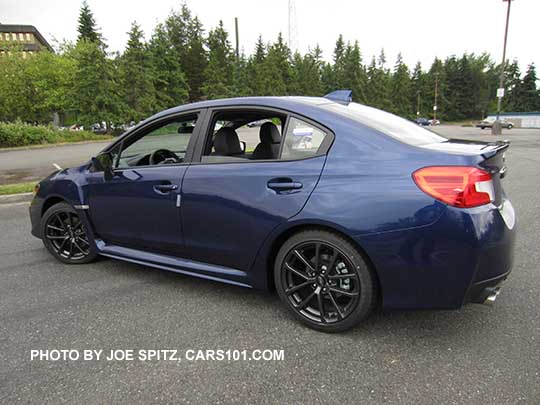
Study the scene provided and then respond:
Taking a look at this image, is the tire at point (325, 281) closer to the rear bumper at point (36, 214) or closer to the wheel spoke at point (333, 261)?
the wheel spoke at point (333, 261)

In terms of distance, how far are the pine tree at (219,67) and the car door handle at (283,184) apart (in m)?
45.3

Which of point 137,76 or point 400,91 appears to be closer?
point 137,76

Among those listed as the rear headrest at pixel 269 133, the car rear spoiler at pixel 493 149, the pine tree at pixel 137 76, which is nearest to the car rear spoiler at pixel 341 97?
the rear headrest at pixel 269 133

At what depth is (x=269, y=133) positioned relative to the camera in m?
3.41

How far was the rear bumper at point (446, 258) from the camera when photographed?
7.11ft

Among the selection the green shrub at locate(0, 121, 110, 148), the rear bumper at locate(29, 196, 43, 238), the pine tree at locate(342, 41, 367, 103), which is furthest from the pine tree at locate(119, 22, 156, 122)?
the pine tree at locate(342, 41, 367, 103)

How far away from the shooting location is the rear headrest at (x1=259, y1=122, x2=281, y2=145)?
3365 millimetres

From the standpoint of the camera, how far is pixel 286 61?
5694 centimetres

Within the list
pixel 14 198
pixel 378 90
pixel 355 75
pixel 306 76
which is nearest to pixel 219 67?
pixel 306 76

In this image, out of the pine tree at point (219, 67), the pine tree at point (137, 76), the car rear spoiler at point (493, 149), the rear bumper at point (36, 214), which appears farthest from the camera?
the pine tree at point (219, 67)

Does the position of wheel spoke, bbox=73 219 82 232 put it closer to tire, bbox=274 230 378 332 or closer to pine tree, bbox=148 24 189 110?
tire, bbox=274 230 378 332

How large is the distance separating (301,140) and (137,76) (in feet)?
110

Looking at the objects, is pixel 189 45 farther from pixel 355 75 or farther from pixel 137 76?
pixel 137 76

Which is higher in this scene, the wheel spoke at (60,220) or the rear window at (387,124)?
the rear window at (387,124)
